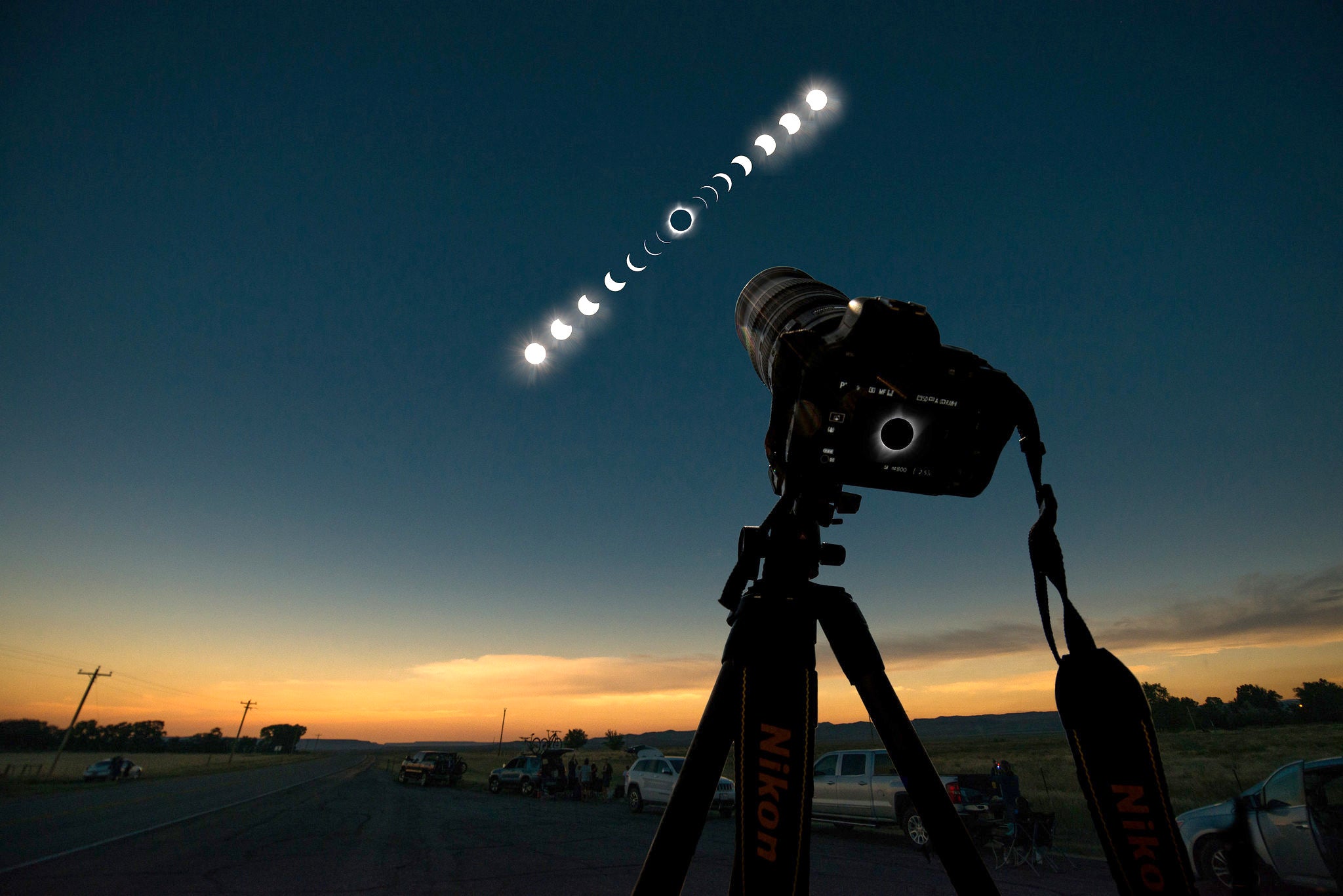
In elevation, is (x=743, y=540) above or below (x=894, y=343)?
below

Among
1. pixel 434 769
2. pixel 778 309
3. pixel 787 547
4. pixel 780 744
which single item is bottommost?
pixel 434 769

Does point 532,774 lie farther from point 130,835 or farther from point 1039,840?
point 1039,840

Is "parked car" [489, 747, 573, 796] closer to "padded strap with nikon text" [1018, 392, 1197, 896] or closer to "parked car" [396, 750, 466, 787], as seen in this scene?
"parked car" [396, 750, 466, 787]

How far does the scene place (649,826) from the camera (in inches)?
572

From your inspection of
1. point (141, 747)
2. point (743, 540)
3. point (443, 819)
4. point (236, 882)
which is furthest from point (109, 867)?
point (141, 747)

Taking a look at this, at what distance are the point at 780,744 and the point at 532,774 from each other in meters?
28.1

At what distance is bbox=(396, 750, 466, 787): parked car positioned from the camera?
29.1m

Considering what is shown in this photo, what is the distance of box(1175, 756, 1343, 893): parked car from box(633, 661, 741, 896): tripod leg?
8.19 m

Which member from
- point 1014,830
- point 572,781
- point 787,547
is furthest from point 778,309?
point 572,781

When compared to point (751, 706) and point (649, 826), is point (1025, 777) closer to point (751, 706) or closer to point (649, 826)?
point (649, 826)

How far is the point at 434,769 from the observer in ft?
95.2

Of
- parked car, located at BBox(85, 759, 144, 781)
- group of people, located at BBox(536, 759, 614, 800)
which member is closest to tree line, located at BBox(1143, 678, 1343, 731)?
group of people, located at BBox(536, 759, 614, 800)

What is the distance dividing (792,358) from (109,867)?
12.9m

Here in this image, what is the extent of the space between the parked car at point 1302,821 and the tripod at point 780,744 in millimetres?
7841
